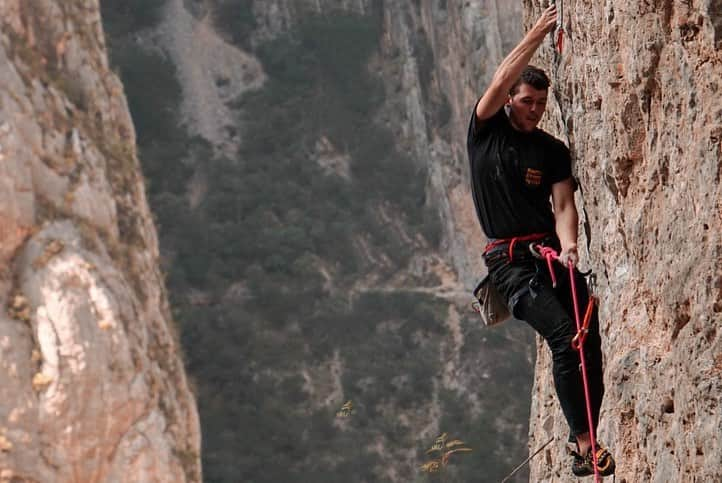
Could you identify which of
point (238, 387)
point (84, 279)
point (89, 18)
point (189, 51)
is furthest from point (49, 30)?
point (189, 51)

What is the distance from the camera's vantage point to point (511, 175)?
4.72 meters

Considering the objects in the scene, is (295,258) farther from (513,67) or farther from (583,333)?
(583,333)

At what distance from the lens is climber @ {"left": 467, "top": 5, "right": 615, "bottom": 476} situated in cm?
459

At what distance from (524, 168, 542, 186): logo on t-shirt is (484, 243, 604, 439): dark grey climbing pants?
26cm

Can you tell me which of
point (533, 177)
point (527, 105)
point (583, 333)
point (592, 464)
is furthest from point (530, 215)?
point (592, 464)

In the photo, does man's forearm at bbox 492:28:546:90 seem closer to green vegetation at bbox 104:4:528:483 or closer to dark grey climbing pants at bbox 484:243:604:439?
dark grey climbing pants at bbox 484:243:604:439

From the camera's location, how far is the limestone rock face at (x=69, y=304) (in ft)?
63.1

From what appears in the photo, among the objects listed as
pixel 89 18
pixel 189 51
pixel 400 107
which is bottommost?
pixel 400 107

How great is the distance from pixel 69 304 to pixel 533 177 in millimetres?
16255

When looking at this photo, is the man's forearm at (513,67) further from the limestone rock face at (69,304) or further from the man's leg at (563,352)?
the limestone rock face at (69,304)

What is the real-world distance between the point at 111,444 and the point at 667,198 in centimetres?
1728

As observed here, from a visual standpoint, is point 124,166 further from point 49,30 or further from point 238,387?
point 238,387

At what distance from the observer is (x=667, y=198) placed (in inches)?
150

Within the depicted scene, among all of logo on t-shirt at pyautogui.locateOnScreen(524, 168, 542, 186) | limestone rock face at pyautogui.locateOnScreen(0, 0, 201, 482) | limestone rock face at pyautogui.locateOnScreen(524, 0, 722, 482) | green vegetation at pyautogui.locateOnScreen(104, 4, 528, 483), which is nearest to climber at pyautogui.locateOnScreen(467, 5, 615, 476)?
logo on t-shirt at pyautogui.locateOnScreen(524, 168, 542, 186)
